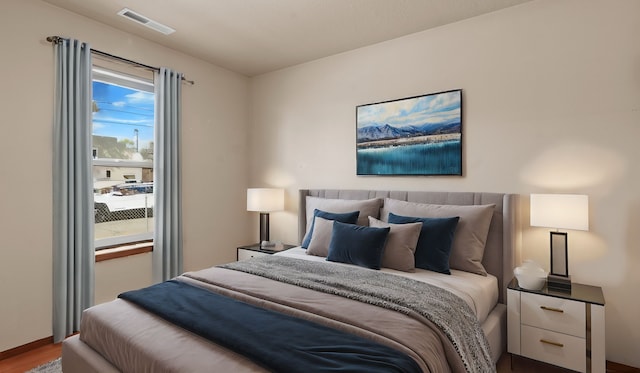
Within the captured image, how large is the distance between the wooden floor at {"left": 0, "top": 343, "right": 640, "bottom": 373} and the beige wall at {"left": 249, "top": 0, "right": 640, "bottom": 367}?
0.43 metres

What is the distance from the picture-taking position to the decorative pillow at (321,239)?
2812mm

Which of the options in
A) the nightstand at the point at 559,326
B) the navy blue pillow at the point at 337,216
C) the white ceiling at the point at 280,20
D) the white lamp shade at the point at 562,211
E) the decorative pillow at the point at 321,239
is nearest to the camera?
the nightstand at the point at 559,326

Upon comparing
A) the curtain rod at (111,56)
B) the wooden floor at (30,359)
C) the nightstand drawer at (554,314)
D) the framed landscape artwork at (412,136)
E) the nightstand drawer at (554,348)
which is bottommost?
the wooden floor at (30,359)

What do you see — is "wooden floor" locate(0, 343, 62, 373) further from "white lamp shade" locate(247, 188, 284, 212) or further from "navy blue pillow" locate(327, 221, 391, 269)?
"navy blue pillow" locate(327, 221, 391, 269)

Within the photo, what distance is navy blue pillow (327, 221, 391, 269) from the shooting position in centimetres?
244

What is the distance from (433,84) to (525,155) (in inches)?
37.9

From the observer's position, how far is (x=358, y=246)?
2490mm

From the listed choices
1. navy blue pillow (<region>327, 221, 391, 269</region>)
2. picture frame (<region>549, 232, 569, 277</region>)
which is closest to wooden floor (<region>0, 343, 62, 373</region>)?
navy blue pillow (<region>327, 221, 391, 269</region>)

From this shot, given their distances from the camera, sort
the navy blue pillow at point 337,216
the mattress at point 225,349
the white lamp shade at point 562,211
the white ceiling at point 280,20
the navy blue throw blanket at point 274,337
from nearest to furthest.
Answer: the navy blue throw blanket at point 274,337 → the mattress at point 225,349 → the white lamp shade at point 562,211 → the white ceiling at point 280,20 → the navy blue pillow at point 337,216

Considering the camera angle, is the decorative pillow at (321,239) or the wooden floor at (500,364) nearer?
the wooden floor at (500,364)

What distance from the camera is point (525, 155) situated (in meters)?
2.58

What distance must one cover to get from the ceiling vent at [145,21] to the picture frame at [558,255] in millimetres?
3504

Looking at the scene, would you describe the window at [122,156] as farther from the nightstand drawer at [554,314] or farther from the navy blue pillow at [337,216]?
the nightstand drawer at [554,314]

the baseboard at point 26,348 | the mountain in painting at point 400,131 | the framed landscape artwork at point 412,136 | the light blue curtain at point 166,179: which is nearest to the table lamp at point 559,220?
the framed landscape artwork at point 412,136
